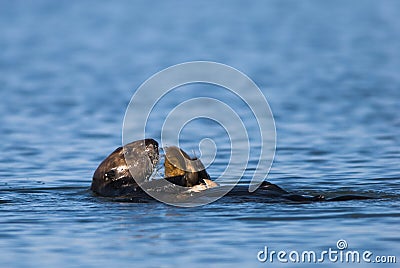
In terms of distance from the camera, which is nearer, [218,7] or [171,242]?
[171,242]

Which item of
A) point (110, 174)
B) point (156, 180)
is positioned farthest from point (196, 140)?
point (156, 180)

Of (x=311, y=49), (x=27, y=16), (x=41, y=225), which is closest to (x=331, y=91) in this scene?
(x=311, y=49)

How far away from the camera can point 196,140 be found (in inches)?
497

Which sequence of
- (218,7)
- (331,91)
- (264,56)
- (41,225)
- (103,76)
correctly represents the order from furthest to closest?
1. (218,7)
2. (264,56)
3. (103,76)
4. (331,91)
5. (41,225)

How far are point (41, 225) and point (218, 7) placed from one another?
34612 mm

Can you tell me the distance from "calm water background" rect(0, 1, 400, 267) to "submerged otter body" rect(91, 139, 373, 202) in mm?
147

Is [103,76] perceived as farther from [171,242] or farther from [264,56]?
[171,242]

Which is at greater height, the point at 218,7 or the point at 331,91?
the point at 218,7

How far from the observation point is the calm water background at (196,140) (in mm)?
7281

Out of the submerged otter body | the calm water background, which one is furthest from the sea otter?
the calm water background

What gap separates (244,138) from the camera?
491 inches

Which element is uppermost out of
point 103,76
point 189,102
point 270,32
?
point 270,32

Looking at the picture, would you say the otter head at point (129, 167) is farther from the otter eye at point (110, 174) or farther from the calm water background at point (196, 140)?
the calm water background at point (196, 140)

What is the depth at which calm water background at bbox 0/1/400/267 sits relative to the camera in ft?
23.9
